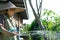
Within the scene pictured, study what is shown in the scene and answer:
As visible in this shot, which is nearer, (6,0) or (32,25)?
(6,0)

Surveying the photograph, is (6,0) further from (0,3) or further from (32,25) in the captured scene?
(32,25)

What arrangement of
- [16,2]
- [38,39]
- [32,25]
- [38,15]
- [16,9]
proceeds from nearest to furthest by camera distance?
[16,9] < [16,2] < [38,15] < [38,39] < [32,25]

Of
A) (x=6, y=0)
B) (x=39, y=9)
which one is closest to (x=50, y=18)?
(x=39, y=9)

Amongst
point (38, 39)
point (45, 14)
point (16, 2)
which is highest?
point (16, 2)

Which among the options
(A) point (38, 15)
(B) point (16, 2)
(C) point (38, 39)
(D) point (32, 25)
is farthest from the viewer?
(D) point (32, 25)

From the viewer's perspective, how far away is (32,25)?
24.1 metres

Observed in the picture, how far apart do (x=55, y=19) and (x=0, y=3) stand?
43.5 ft

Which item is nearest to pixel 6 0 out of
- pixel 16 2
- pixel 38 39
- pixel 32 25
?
pixel 16 2

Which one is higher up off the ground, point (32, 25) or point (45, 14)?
point (45, 14)

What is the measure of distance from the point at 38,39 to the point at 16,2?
33.9ft

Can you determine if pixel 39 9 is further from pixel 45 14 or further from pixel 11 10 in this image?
pixel 11 10

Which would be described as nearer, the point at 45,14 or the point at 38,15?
the point at 38,15

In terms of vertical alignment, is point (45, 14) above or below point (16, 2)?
below

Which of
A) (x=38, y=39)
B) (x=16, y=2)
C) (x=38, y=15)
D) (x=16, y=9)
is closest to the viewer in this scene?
(x=16, y=9)
